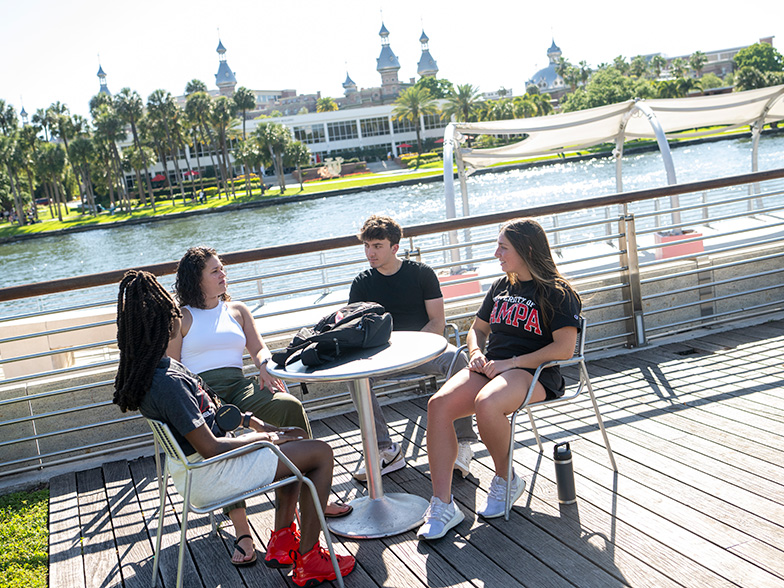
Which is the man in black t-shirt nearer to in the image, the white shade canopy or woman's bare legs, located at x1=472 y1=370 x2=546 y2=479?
woman's bare legs, located at x1=472 y1=370 x2=546 y2=479

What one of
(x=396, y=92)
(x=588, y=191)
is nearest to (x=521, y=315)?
(x=588, y=191)

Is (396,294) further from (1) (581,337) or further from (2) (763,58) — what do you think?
(2) (763,58)

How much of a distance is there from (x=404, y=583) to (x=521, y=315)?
1258mm

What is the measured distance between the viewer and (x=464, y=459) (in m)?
3.43

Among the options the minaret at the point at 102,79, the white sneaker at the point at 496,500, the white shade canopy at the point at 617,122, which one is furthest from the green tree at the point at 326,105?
the white sneaker at the point at 496,500

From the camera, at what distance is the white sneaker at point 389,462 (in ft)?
11.8

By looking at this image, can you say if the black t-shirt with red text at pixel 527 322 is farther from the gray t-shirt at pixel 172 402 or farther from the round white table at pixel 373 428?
the gray t-shirt at pixel 172 402

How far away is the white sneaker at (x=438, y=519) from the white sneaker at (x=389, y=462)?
2.25ft

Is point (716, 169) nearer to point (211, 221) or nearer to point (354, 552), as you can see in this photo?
point (211, 221)

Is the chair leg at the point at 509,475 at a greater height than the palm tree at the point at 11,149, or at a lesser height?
lesser

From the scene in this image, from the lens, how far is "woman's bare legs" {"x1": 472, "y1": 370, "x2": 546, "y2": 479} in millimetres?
2914

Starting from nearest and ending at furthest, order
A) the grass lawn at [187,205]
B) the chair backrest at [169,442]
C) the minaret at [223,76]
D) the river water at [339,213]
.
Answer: the chair backrest at [169,442] → the river water at [339,213] → the grass lawn at [187,205] → the minaret at [223,76]

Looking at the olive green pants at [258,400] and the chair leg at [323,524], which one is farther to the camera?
the olive green pants at [258,400]

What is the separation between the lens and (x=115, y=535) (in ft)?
10.8
